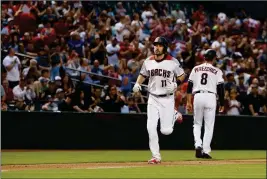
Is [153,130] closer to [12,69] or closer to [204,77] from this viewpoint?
[204,77]

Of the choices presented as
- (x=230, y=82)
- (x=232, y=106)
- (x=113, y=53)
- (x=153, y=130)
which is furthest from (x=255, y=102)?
(x=153, y=130)

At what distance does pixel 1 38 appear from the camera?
2195cm

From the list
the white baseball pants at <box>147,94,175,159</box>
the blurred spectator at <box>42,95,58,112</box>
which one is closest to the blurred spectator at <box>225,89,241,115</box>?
the blurred spectator at <box>42,95,58,112</box>

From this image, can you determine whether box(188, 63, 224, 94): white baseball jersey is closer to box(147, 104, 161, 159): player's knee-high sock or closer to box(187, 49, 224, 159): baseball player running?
box(187, 49, 224, 159): baseball player running

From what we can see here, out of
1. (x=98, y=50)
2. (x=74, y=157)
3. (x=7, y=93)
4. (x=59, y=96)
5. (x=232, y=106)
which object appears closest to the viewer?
(x=74, y=157)

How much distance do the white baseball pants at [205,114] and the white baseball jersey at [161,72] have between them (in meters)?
1.63

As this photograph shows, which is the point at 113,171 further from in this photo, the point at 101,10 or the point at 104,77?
the point at 101,10

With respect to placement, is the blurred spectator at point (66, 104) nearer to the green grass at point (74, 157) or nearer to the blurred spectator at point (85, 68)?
the green grass at point (74, 157)

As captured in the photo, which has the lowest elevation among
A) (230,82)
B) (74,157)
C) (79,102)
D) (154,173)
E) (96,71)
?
(154,173)

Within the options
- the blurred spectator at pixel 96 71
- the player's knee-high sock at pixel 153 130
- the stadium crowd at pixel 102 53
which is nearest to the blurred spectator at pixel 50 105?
the stadium crowd at pixel 102 53

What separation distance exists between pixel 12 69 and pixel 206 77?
23.1 feet

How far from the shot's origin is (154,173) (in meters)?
11.9

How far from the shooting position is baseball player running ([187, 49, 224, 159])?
1504 cm

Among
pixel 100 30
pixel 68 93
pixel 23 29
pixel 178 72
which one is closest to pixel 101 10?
pixel 100 30
